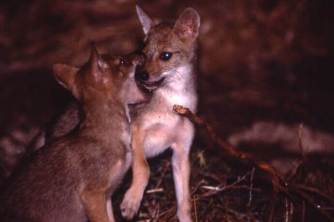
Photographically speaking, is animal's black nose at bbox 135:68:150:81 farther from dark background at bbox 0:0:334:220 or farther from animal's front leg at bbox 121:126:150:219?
dark background at bbox 0:0:334:220

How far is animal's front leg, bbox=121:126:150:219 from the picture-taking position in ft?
21.0

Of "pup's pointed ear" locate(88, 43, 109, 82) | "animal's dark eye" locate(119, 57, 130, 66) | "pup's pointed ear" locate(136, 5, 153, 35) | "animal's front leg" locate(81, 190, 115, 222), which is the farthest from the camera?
"pup's pointed ear" locate(136, 5, 153, 35)

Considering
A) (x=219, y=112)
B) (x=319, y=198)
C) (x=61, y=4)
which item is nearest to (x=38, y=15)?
(x=61, y=4)

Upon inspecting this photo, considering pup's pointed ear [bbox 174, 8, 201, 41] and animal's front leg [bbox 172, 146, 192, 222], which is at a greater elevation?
pup's pointed ear [bbox 174, 8, 201, 41]

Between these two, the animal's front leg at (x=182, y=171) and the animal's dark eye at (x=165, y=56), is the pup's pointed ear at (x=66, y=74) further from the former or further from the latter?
the animal's front leg at (x=182, y=171)

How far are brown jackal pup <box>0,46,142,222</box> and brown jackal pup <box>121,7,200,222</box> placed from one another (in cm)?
32

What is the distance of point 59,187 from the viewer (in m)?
5.66

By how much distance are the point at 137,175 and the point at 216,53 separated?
5.13 m

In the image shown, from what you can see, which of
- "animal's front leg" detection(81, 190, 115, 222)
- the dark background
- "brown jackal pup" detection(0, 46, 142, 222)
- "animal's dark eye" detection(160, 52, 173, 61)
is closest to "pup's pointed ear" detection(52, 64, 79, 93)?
"brown jackal pup" detection(0, 46, 142, 222)

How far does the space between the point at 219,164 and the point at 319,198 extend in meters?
1.48

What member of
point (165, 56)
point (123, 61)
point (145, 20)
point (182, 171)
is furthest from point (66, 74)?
point (182, 171)

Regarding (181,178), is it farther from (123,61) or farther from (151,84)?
(123,61)

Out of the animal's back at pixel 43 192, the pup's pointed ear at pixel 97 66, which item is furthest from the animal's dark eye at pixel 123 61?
the animal's back at pixel 43 192

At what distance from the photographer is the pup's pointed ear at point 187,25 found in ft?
22.1
